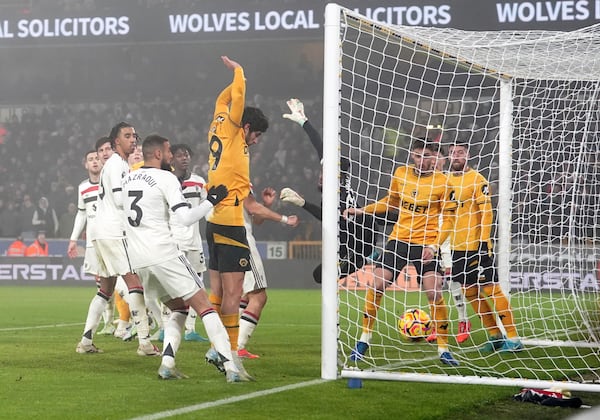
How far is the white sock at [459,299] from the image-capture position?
432 inches

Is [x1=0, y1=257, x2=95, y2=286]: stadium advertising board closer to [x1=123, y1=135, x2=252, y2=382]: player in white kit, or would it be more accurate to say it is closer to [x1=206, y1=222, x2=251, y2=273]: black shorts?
A: [x1=206, y1=222, x2=251, y2=273]: black shorts

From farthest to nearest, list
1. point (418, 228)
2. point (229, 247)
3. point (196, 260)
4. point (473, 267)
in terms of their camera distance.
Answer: point (196, 260)
point (473, 267)
point (418, 228)
point (229, 247)

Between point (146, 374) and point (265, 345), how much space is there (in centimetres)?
255

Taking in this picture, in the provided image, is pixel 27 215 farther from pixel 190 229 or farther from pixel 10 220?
pixel 190 229

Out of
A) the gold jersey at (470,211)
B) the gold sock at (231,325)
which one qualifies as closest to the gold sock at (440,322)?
the gold jersey at (470,211)

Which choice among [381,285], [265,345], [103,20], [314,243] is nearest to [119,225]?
[265,345]

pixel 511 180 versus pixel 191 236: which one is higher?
pixel 511 180

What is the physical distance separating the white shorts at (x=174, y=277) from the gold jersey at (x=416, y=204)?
6.40 ft

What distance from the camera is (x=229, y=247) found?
307 inches

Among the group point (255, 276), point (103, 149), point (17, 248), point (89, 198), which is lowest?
point (17, 248)

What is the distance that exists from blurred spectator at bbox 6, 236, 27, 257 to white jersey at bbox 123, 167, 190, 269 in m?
15.3

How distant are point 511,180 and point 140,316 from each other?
380 cm

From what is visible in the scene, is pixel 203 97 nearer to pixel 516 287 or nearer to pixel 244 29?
pixel 244 29

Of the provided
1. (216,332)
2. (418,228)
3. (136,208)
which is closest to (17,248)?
(418,228)
